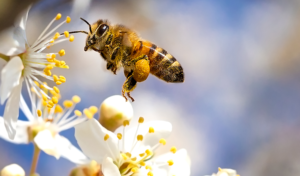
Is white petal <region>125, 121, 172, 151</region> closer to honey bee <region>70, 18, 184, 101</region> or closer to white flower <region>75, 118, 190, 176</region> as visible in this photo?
white flower <region>75, 118, 190, 176</region>

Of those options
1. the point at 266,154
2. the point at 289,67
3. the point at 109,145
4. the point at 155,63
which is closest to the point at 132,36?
the point at 155,63

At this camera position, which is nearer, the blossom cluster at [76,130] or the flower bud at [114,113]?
the blossom cluster at [76,130]

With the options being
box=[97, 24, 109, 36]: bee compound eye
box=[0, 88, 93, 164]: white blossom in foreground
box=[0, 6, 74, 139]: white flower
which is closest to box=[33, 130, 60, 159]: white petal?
box=[0, 88, 93, 164]: white blossom in foreground

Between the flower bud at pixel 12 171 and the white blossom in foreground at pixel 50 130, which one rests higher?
the white blossom in foreground at pixel 50 130

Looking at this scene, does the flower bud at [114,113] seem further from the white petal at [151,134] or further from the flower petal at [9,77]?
the flower petal at [9,77]

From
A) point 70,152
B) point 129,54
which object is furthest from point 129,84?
point 70,152

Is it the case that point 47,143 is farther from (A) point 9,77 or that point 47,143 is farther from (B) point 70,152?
(A) point 9,77

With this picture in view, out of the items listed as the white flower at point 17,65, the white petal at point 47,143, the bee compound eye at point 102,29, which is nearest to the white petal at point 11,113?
the white flower at point 17,65
